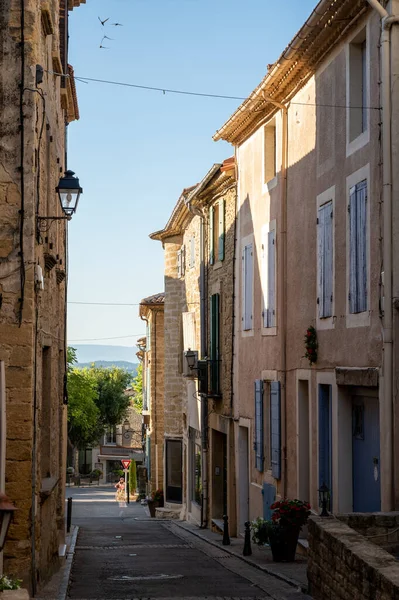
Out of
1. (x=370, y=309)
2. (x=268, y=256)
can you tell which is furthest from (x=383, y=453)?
(x=268, y=256)

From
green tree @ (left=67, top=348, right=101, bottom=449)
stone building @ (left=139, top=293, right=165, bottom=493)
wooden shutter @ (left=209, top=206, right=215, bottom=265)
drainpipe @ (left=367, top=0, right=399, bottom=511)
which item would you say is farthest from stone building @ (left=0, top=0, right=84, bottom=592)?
green tree @ (left=67, top=348, right=101, bottom=449)

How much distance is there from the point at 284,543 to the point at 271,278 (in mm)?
Answer: 5020

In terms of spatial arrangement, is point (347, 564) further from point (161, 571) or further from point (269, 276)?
point (269, 276)

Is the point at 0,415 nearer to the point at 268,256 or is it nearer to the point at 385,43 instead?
the point at 385,43

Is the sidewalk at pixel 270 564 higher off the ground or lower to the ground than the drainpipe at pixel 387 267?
lower

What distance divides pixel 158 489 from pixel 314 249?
73.9 ft

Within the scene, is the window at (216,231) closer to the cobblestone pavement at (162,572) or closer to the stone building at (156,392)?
the cobblestone pavement at (162,572)

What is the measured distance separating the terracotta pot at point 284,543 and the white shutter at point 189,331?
40.6 feet

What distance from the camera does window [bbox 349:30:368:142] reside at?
43.4 ft

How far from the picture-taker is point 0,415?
10734 millimetres

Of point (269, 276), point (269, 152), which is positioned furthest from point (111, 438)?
point (269, 276)

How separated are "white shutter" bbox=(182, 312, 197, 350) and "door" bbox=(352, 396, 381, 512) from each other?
44.9ft

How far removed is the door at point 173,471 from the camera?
3312 centimetres

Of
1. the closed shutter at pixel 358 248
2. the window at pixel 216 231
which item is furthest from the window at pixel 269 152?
the closed shutter at pixel 358 248
